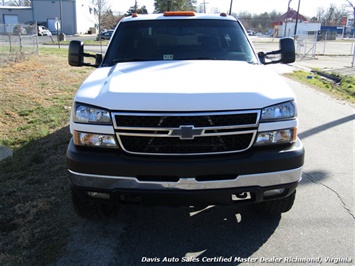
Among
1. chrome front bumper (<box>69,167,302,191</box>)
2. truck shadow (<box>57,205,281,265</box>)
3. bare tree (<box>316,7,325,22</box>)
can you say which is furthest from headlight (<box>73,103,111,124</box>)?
bare tree (<box>316,7,325,22</box>)

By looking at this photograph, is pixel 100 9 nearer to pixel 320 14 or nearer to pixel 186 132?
pixel 186 132

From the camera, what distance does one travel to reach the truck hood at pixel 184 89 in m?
2.83

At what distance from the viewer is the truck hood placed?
111 inches

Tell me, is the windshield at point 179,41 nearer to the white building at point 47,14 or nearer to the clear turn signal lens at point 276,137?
the clear turn signal lens at point 276,137

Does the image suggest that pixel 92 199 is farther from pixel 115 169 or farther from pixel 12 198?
pixel 12 198

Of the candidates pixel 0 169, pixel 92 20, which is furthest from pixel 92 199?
pixel 92 20

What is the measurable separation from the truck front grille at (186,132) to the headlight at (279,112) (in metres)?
0.08

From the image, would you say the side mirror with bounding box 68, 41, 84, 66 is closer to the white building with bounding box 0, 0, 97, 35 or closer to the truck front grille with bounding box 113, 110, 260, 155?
the truck front grille with bounding box 113, 110, 260, 155

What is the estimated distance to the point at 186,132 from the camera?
9.23 ft

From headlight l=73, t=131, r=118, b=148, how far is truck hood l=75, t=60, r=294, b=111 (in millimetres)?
245

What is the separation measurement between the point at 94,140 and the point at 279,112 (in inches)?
60.1

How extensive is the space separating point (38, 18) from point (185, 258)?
63279mm

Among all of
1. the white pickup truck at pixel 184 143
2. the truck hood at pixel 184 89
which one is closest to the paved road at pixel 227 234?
the white pickup truck at pixel 184 143

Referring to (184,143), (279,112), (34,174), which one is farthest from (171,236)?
(34,174)
